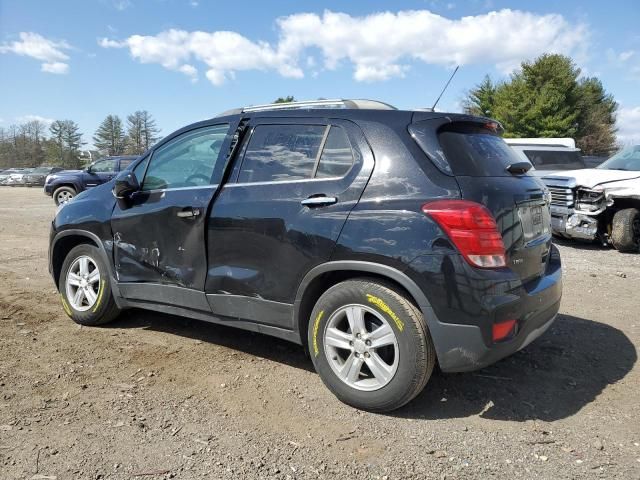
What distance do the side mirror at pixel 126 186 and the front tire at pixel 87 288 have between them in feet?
2.02

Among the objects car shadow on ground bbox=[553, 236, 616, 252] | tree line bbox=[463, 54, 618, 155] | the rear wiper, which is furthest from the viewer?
tree line bbox=[463, 54, 618, 155]

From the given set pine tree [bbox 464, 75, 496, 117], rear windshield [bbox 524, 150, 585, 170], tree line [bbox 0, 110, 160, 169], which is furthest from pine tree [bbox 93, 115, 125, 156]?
rear windshield [bbox 524, 150, 585, 170]

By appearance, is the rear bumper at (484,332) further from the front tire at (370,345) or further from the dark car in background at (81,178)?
the dark car in background at (81,178)

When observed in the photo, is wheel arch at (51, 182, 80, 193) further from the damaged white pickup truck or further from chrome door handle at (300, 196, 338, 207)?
chrome door handle at (300, 196, 338, 207)

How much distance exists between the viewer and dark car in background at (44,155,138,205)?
1788 centimetres

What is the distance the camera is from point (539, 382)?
3.65 m

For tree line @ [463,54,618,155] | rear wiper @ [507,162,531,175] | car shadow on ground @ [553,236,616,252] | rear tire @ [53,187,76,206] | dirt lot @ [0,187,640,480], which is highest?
tree line @ [463,54,618,155]

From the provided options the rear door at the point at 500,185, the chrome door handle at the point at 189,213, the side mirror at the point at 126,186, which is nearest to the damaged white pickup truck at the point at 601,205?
the rear door at the point at 500,185

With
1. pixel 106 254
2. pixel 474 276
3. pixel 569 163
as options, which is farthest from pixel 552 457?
pixel 569 163

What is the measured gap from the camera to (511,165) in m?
3.44

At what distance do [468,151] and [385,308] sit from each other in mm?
Answer: 1100

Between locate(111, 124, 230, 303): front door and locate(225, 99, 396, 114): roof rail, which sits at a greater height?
locate(225, 99, 396, 114): roof rail

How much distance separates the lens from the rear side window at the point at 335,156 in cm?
331

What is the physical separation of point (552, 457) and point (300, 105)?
2.71 m
